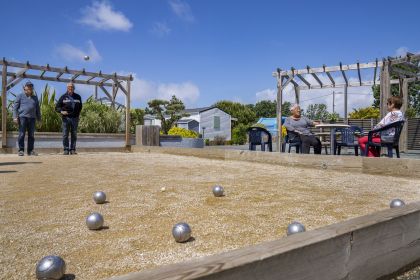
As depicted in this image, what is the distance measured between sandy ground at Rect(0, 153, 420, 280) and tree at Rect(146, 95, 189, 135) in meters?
34.4

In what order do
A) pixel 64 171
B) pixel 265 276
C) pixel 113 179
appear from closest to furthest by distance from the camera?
1. pixel 265 276
2. pixel 113 179
3. pixel 64 171

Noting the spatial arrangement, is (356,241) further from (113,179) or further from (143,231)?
(113,179)

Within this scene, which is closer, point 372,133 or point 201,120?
point 372,133

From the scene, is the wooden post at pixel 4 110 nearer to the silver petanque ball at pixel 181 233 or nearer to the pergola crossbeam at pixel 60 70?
the pergola crossbeam at pixel 60 70

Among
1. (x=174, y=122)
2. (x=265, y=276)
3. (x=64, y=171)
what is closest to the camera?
(x=265, y=276)

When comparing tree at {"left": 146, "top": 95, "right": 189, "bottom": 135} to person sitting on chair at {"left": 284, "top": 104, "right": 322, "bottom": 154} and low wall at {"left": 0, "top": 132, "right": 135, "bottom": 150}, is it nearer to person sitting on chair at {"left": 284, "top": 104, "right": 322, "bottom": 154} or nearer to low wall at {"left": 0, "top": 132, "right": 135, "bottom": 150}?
low wall at {"left": 0, "top": 132, "right": 135, "bottom": 150}

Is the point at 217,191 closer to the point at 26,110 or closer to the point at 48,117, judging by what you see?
the point at 26,110

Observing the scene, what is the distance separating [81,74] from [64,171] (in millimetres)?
8328

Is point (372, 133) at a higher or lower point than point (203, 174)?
higher

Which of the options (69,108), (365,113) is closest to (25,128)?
(69,108)

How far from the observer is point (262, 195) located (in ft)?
11.6

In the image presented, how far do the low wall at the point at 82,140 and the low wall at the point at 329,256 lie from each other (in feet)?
34.5

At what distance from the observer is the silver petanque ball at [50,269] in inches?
59.8

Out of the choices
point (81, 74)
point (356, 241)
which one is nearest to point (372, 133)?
point (356, 241)
